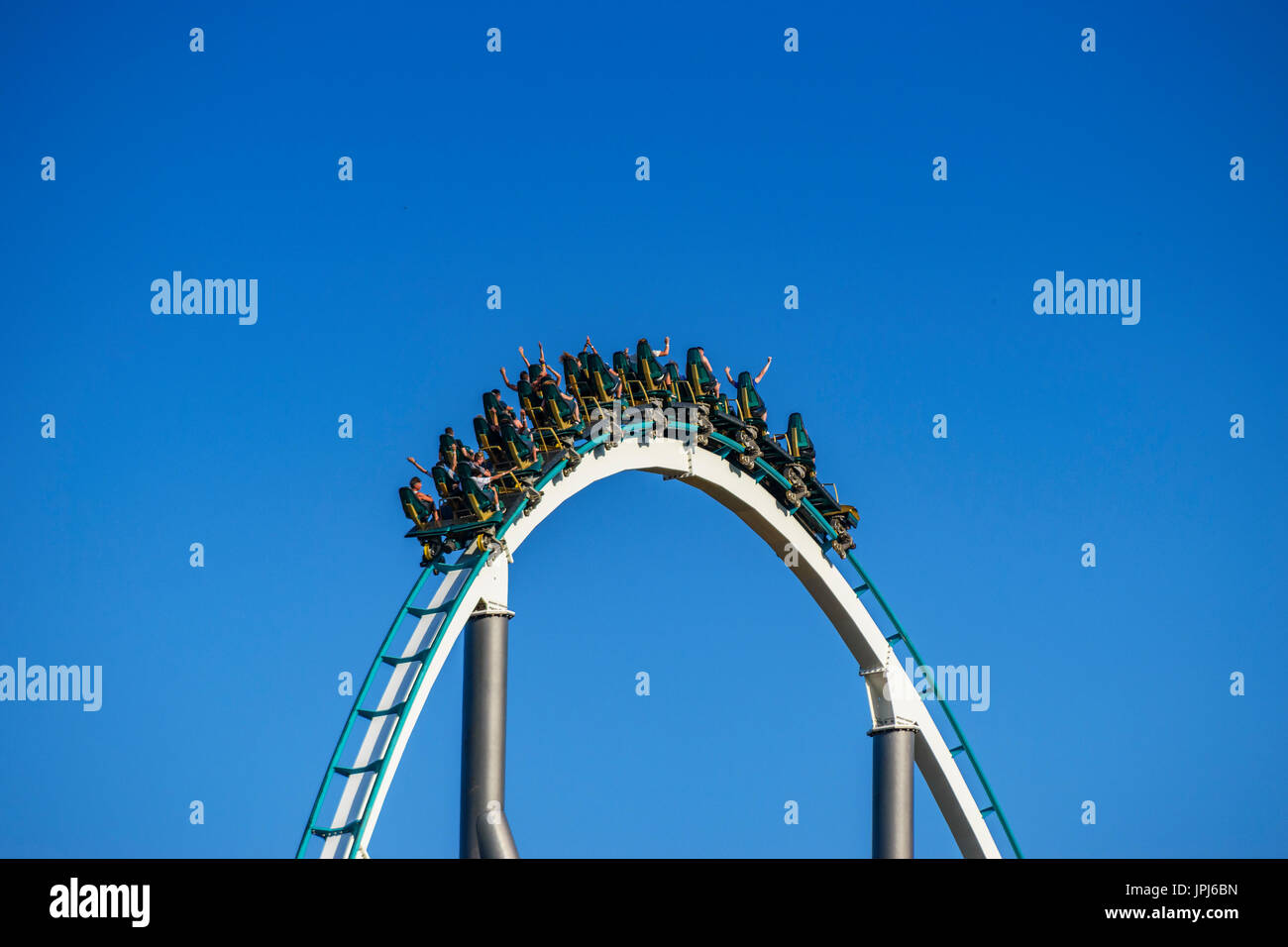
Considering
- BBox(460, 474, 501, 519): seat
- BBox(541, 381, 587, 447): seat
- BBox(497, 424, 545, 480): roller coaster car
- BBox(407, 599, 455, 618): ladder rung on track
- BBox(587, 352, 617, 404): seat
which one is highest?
BBox(587, 352, 617, 404): seat

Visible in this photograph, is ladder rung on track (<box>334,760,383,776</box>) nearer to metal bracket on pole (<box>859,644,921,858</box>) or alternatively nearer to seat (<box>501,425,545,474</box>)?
seat (<box>501,425,545,474</box>)

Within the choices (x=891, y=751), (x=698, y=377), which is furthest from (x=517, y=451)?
(x=891, y=751)

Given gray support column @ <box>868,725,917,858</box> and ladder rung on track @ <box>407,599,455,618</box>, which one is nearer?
ladder rung on track @ <box>407,599,455,618</box>

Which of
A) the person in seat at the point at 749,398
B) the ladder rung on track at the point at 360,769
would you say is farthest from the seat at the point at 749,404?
the ladder rung on track at the point at 360,769

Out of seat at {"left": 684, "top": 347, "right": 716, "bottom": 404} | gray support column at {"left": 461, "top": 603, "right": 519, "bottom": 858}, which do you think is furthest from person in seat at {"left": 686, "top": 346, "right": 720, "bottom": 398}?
gray support column at {"left": 461, "top": 603, "right": 519, "bottom": 858}

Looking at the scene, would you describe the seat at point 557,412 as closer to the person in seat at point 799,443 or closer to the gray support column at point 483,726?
the gray support column at point 483,726
